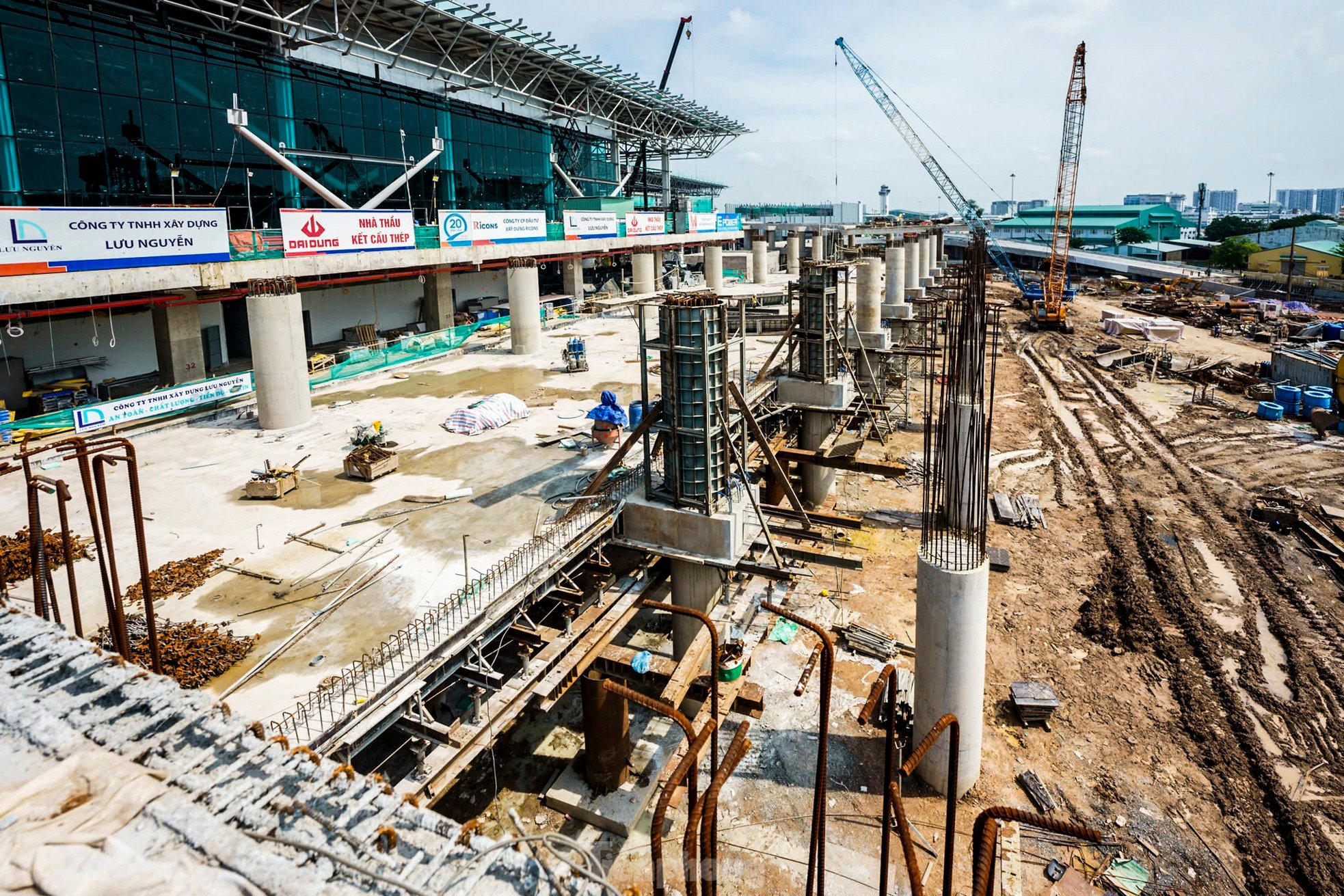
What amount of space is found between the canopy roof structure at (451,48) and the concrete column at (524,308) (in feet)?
49.8

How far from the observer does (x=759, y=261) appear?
63.0m

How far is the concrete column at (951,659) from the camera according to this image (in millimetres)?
12906

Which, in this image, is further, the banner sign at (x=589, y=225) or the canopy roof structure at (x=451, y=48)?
the banner sign at (x=589, y=225)

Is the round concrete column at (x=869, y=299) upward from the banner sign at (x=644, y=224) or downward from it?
downward

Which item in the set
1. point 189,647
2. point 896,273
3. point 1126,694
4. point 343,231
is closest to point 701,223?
point 896,273

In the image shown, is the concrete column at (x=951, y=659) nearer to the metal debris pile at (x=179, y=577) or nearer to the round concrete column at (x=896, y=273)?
the metal debris pile at (x=179, y=577)

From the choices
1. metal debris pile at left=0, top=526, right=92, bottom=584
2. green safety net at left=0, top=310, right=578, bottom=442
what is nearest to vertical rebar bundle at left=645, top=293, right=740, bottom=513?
metal debris pile at left=0, top=526, right=92, bottom=584

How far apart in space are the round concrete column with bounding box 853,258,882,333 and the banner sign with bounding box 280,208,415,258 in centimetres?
2129

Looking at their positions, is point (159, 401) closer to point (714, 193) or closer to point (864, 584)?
point (864, 584)

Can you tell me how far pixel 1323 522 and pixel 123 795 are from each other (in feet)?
101

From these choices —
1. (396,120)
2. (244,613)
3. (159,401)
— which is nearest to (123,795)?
(244,613)

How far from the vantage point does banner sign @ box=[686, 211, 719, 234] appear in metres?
67.6

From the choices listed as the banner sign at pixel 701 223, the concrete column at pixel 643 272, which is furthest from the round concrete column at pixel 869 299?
the banner sign at pixel 701 223

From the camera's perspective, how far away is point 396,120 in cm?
4597
